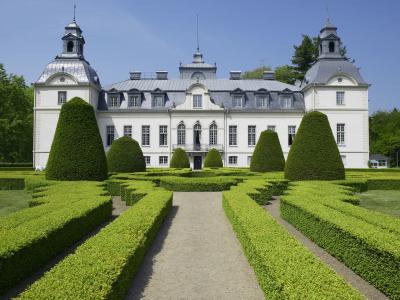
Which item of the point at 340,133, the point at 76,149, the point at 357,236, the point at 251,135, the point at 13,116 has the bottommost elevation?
the point at 357,236

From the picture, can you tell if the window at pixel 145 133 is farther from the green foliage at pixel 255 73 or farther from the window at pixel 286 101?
the green foliage at pixel 255 73

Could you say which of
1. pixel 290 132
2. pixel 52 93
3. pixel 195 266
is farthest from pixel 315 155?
pixel 52 93

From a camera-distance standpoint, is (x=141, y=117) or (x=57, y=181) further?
(x=141, y=117)

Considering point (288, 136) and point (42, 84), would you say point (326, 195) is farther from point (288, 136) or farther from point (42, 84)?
point (42, 84)

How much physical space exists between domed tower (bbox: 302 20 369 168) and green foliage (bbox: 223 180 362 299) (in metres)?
31.9

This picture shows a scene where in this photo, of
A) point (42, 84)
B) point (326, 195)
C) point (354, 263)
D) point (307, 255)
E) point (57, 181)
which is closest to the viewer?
point (307, 255)

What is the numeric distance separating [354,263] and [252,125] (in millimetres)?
33093

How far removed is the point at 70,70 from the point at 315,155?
1128 inches

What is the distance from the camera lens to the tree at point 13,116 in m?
39.3

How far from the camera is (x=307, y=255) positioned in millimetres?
5027

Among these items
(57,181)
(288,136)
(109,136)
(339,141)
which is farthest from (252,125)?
(57,181)

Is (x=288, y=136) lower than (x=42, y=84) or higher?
lower

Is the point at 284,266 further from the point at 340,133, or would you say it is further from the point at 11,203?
the point at 340,133

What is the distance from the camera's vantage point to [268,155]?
22.4 metres
